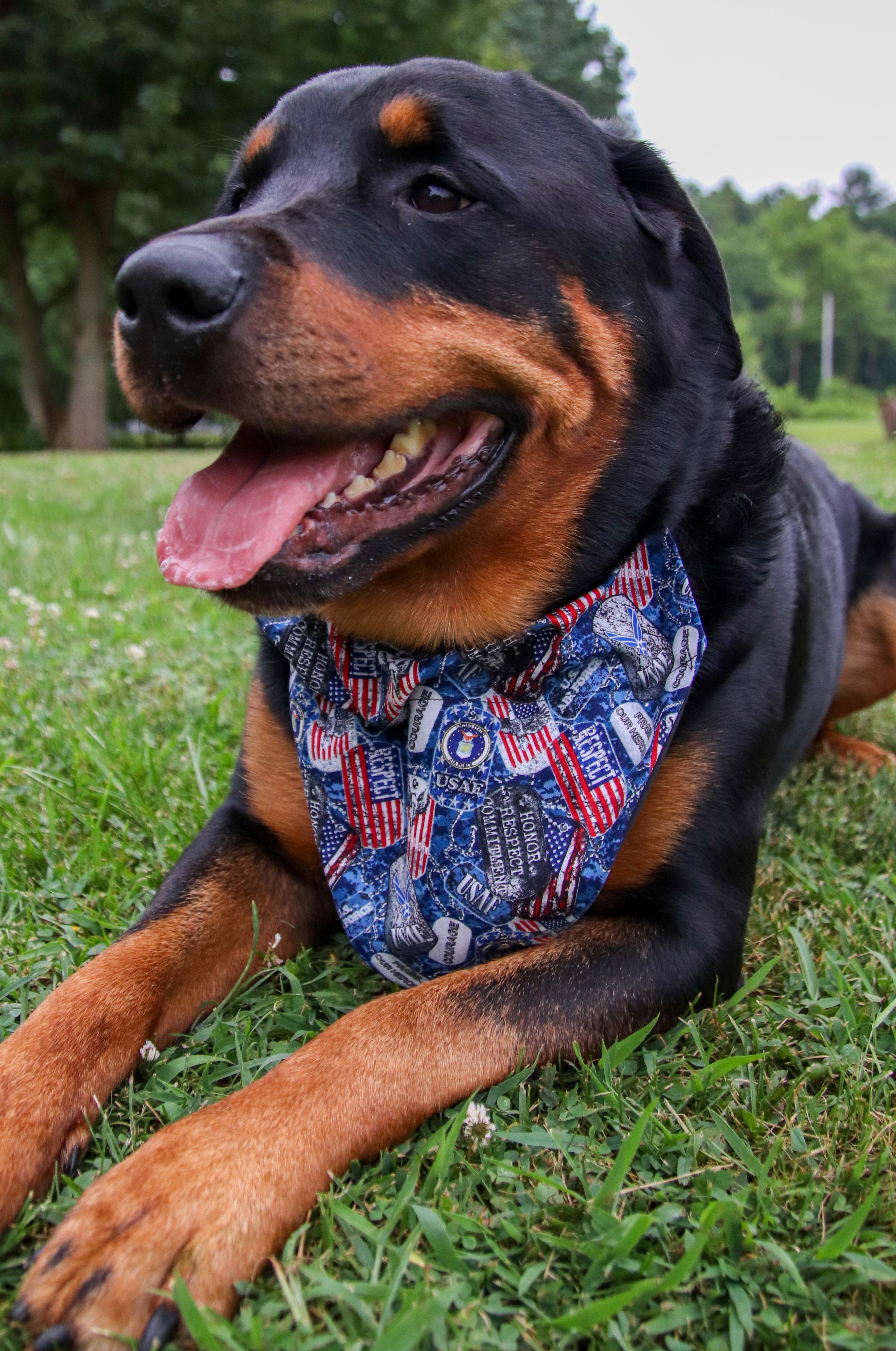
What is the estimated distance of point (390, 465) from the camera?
6.76 ft

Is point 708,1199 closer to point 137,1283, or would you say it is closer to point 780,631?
point 137,1283

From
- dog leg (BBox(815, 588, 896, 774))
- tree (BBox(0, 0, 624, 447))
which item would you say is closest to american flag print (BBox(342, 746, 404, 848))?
dog leg (BBox(815, 588, 896, 774))

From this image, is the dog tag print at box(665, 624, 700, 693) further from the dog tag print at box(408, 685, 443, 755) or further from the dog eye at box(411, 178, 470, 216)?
the dog eye at box(411, 178, 470, 216)

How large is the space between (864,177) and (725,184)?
1183 inches

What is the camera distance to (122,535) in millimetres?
7094

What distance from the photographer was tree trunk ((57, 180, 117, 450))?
23141mm

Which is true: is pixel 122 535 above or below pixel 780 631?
below

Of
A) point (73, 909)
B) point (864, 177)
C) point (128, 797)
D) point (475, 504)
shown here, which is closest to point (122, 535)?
point (128, 797)

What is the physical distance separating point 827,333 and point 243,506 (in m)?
71.3

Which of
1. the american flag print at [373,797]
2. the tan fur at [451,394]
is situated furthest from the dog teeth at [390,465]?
the american flag print at [373,797]

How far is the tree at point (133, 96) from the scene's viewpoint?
19.4 meters

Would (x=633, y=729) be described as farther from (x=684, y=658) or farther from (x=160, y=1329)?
(x=160, y=1329)

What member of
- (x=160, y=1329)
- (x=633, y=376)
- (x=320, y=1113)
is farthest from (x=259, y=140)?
(x=160, y=1329)

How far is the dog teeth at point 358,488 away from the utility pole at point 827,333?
65.1 metres
